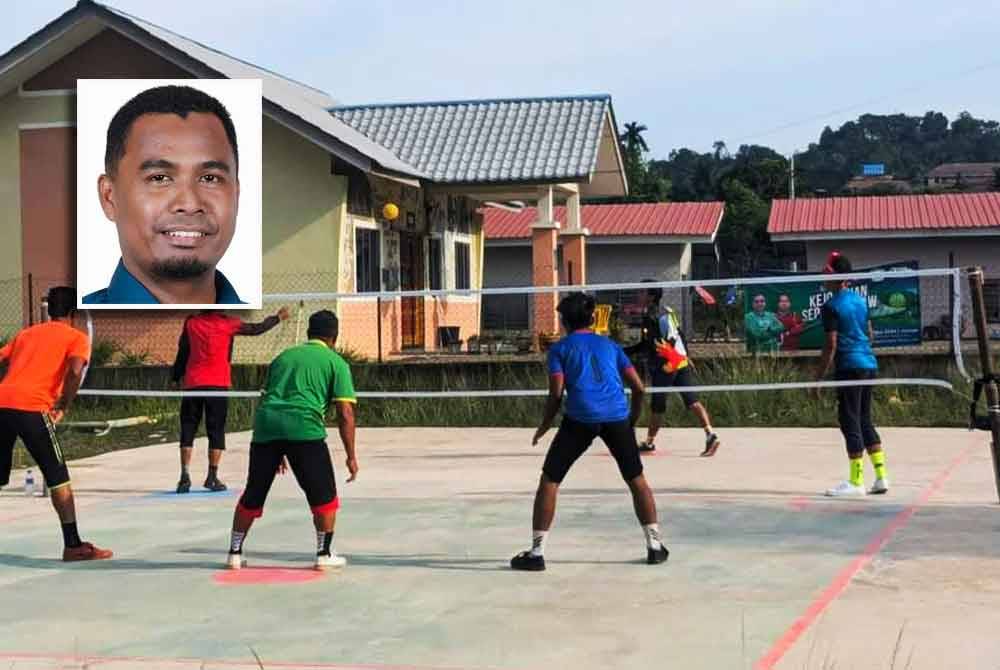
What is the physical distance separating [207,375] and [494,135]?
15941 mm

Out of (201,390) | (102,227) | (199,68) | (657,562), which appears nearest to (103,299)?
(102,227)

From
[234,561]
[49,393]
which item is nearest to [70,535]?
[49,393]

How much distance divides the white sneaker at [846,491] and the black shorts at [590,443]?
3.40 metres

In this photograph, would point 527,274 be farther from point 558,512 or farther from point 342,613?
point 342,613

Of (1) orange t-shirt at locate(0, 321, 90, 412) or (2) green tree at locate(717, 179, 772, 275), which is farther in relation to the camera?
(2) green tree at locate(717, 179, 772, 275)

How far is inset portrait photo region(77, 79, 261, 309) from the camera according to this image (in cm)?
2386

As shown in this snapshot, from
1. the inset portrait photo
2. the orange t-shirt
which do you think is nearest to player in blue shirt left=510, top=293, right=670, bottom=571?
the orange t-shirt

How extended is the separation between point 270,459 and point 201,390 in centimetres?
443

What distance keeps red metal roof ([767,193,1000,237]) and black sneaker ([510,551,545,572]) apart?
105 ft

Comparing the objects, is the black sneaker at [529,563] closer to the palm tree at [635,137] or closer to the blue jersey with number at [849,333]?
the blue jersey with number at [849,333]

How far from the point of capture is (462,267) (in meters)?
31.5

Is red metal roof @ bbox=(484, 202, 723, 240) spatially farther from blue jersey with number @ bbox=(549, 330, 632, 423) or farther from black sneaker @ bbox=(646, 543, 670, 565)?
black sneaker @ bbox=(646, 543, 670, 565)

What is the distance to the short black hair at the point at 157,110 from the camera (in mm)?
24422

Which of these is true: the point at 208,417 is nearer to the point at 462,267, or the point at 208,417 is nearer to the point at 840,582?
the point at 840,582
